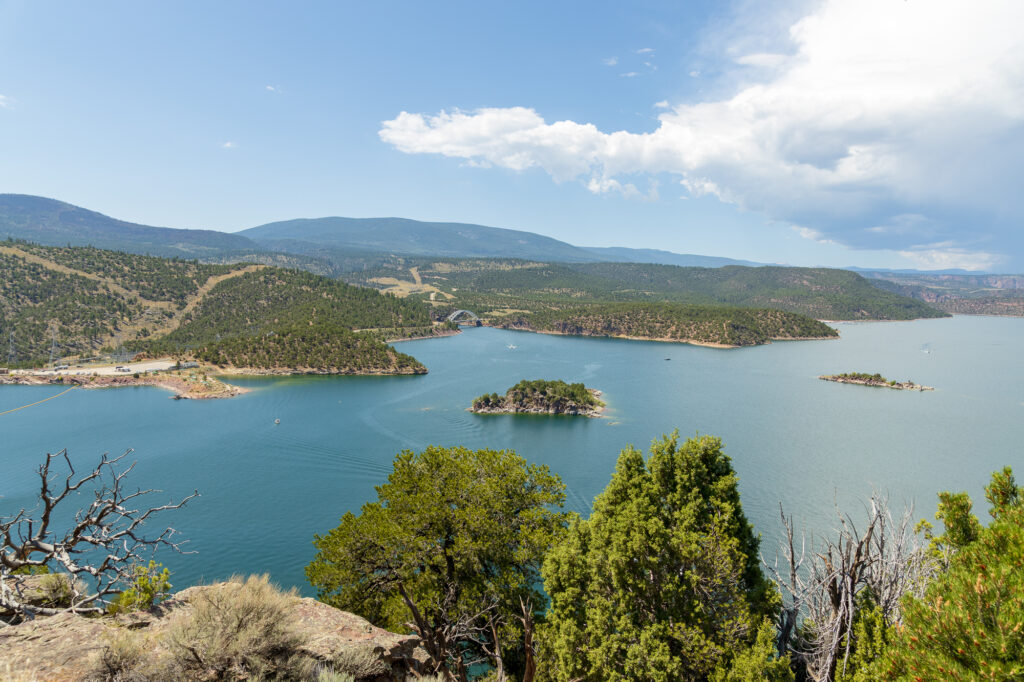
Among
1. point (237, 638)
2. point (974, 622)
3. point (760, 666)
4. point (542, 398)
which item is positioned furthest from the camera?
point (542, 398)

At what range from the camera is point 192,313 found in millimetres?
132000

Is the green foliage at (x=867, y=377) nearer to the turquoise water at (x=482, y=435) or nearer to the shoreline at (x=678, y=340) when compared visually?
the turquoise water at (x=482, y=435)

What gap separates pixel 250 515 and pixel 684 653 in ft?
115

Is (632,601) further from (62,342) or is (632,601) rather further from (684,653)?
(62,342)

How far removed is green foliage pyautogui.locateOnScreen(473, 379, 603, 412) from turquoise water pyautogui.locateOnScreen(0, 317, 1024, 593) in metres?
3.12

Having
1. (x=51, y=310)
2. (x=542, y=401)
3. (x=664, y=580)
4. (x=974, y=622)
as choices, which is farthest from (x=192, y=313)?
(x=974, y=622)

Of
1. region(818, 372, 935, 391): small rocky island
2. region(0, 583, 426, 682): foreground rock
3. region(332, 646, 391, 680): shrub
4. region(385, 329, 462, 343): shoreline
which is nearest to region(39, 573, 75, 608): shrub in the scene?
region(0, 583, 426, 682): foreground rock

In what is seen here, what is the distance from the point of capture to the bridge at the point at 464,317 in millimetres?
192625

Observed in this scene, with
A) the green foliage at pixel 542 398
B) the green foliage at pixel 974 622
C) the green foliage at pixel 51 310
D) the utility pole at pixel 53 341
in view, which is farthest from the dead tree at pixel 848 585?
the green foliage at pixel 51 310

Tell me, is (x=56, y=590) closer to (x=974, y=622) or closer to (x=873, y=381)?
(x=974, y=622)

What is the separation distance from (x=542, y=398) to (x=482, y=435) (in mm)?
14658

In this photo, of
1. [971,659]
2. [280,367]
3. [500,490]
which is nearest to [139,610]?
[500,490]

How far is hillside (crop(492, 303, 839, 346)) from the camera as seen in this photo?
5935 inches

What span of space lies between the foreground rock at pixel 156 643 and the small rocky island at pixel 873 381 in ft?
340
